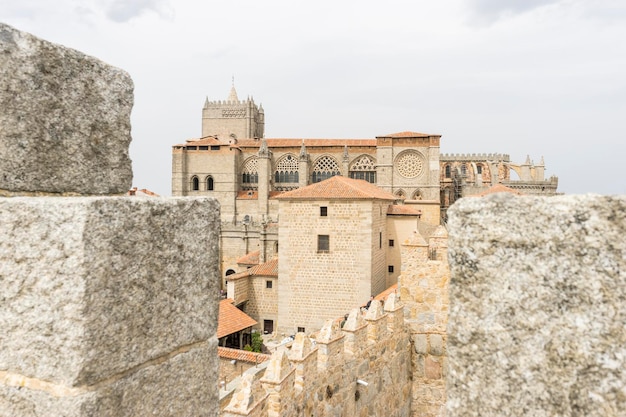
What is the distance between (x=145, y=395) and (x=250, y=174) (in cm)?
3773

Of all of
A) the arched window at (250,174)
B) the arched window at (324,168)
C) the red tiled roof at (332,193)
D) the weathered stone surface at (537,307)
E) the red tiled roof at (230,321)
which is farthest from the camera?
the arched window at (250,174)

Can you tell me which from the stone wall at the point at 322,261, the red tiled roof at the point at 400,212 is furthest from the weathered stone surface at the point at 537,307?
the red tiled roof at the point at 400,212

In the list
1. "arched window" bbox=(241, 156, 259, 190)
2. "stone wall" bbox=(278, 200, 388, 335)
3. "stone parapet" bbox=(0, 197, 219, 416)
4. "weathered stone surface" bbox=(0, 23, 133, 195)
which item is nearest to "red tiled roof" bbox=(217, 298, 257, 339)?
"stone wall" bbox=(278, 200, 388, 335)

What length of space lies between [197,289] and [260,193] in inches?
1360

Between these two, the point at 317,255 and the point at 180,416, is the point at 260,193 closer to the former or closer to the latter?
the point at 317,255

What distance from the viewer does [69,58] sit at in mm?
1618

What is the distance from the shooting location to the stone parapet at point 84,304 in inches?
49.3

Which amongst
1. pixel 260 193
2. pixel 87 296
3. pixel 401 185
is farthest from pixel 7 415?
pixel 260 193

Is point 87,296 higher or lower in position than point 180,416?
higher

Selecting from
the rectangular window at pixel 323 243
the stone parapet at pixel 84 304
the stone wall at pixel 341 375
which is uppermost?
the stone parapet at pixel 84 304

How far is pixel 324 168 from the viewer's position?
37.1m

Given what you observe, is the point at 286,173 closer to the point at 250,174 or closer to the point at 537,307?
the point at 250,174

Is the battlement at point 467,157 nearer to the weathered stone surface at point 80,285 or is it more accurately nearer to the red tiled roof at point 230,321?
the red tiled roof at point 230,321

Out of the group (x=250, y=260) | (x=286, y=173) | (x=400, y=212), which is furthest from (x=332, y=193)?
(x=286, y=173)
